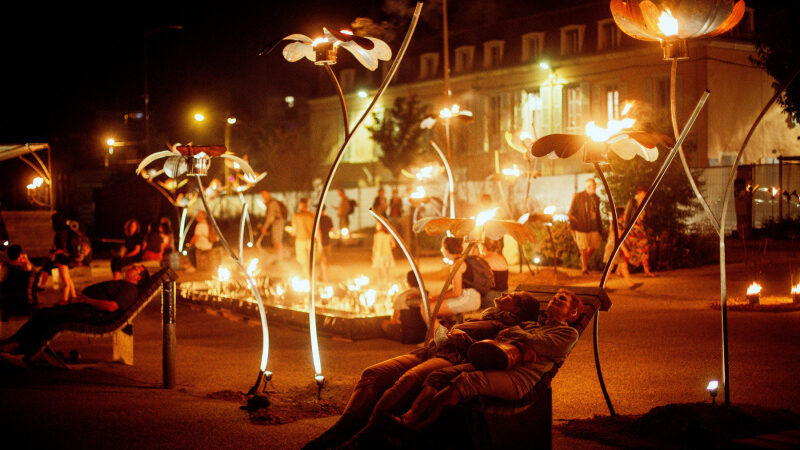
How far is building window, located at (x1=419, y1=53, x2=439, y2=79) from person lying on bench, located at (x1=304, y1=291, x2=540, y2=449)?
135ft

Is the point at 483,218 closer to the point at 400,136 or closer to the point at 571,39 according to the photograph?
the point at 571,39

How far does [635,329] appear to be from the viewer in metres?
10.6

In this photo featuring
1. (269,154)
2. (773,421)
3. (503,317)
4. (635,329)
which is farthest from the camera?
(269,154)

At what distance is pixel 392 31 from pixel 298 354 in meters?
7.99

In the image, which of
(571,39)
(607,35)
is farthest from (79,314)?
(571,39)

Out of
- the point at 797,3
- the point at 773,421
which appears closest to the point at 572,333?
the point at 773,421

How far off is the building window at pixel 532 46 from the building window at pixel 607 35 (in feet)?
11.9

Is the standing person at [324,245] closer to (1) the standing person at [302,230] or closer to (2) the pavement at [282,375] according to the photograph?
(1) the standing person at [302,230]

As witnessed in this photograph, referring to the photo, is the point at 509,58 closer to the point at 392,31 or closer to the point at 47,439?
the point at 392,31

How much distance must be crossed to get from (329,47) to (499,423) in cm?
373

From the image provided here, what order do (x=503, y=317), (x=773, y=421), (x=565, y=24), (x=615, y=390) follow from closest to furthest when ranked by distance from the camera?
(x=773, y=421), (x=503, y=317), (x=615, y=390), (x=565, y=24)

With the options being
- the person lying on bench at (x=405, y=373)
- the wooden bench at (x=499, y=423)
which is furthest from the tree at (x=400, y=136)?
the wooden bench at (x=499, y=423)

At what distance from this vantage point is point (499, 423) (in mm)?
5184

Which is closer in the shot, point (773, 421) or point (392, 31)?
point (773, 421)
